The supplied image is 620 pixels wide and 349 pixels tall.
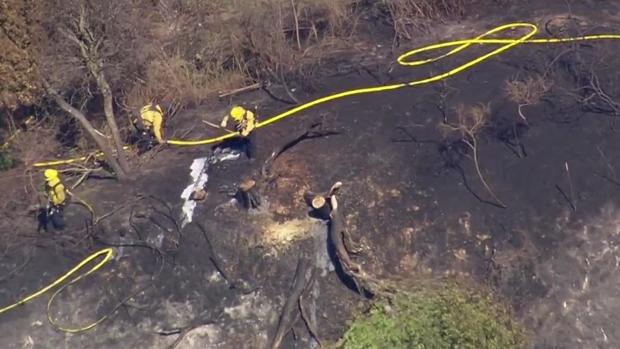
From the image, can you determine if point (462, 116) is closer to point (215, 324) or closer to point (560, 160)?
point (560, 160)

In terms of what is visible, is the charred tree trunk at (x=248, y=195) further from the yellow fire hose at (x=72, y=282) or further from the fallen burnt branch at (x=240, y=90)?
the fallen burnt branch at (x=240, y=90)

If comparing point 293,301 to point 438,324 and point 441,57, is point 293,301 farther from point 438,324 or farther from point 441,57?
point 441,57

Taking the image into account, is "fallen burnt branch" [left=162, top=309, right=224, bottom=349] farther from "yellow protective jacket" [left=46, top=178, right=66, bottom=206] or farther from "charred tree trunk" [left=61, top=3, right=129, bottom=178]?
"charred tree trunk" [left=61, top=3, right=129, bottom=178]

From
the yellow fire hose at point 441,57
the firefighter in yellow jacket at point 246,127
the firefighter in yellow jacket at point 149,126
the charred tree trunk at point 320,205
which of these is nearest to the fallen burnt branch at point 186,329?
the charred tree trunk at point 320,205

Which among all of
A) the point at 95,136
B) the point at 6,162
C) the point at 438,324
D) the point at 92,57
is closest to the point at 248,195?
the point at 95,136

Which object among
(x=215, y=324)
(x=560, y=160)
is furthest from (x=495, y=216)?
(x=215, y=324)
